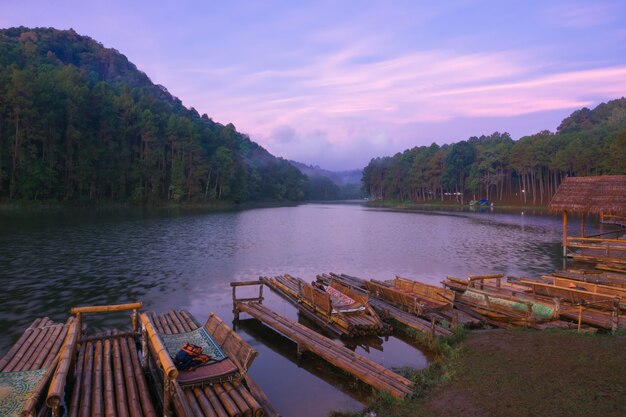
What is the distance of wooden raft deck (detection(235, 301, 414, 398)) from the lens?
1000 centimetres

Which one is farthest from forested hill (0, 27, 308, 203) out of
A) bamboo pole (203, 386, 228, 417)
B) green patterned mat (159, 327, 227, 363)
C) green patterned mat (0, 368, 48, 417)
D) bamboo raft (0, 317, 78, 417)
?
bamboo pole (203, 386, 228, 417)

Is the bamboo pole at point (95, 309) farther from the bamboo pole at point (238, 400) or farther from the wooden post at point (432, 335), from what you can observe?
the wooden post at point (432, 335)

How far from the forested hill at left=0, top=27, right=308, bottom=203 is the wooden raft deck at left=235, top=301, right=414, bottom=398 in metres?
73.2

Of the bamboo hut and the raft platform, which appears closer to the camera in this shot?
the raft platform

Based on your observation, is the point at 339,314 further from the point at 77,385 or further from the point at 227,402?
the point at 77,385

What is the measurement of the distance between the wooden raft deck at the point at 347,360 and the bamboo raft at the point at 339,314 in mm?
1811

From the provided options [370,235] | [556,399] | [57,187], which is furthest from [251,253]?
[57,187]

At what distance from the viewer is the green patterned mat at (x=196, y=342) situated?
10255 mm

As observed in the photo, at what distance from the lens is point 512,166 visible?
112 m

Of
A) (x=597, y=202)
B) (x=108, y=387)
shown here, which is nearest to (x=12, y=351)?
(x=108, y=387)

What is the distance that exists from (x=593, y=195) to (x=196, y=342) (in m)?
30.3

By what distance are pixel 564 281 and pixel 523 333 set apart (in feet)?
25.1

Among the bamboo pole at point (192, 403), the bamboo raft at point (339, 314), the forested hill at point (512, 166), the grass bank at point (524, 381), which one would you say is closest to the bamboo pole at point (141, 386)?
the bamboo pole at point (192, 403)

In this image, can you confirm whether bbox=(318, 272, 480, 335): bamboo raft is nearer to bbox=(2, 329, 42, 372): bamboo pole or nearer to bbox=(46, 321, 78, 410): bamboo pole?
bbox=(46, 321, 78, 410): bamboo pole
